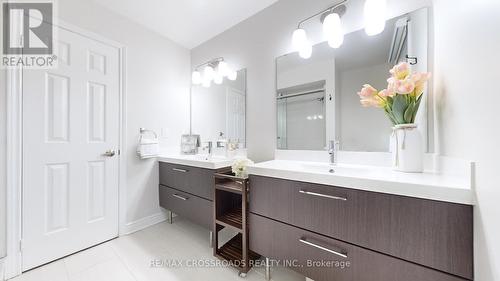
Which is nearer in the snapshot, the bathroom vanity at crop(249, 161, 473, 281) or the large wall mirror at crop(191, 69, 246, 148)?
the bathroom vanity at crop(249, 161, 473, 281)

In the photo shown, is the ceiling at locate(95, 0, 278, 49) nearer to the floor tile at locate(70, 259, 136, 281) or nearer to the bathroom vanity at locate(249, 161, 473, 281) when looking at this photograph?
the bathroom vanity at locate(249, 161, 473, 281)

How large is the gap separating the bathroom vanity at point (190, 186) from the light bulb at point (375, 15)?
56.0 inches

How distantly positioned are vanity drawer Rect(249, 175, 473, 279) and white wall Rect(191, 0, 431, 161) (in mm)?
735

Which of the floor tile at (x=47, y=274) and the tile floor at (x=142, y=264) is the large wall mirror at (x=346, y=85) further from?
the floor tile at (x=47, y=274)

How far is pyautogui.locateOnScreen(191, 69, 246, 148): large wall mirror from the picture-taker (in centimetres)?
198

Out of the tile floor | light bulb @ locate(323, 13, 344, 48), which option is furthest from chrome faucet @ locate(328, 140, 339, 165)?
the tile floor

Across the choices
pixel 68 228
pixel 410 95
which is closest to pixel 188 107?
pixel 68 228

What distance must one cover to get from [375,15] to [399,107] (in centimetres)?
61

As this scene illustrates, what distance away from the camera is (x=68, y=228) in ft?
5.16

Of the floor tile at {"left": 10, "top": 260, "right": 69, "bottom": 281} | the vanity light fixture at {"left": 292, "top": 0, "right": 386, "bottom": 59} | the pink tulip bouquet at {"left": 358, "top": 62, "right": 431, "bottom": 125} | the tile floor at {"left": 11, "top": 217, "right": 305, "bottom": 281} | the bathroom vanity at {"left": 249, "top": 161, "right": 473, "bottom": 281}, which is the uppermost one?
the vanity light fixture at {"left": 292, "top": 0, "right": 386, "bottom": 59}

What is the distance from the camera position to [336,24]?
131 centimetres

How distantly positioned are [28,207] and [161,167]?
1015 mm

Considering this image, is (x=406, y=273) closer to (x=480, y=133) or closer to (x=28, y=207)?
(x=480, y=133)

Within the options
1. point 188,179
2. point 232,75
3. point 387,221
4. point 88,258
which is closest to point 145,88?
point 232,75
